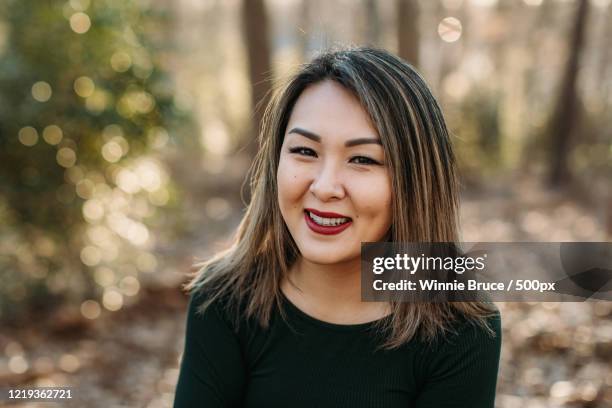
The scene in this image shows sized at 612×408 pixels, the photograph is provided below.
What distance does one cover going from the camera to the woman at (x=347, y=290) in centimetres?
187

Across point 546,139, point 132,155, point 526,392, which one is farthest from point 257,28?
point 546,139

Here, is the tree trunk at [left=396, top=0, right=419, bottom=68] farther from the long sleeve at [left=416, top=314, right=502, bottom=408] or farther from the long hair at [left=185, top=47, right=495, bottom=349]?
the long sleeve at [left=416, top=314, right=502, bottom=408]

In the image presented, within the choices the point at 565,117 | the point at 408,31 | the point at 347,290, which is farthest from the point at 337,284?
the point at 565,117

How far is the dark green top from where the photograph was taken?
1.93 meters

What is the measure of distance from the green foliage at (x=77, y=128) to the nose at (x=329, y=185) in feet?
10.6

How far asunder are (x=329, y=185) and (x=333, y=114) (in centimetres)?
23

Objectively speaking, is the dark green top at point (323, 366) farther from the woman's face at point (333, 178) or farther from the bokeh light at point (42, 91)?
the bokeh light at point (42, 91)

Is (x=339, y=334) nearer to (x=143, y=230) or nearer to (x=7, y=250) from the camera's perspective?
(x=143, y=230)

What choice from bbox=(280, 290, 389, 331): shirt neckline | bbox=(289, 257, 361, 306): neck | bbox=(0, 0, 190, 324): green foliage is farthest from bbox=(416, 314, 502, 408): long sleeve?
bbox=(0, 0, 190, 324): green foliage

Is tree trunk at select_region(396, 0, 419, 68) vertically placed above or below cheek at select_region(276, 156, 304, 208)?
above

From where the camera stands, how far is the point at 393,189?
74.1 inches

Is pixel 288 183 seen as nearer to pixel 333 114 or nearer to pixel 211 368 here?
pixel 333 114

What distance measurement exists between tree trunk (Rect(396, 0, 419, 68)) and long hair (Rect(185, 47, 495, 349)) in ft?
25.3

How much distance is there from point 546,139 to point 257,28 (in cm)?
930
